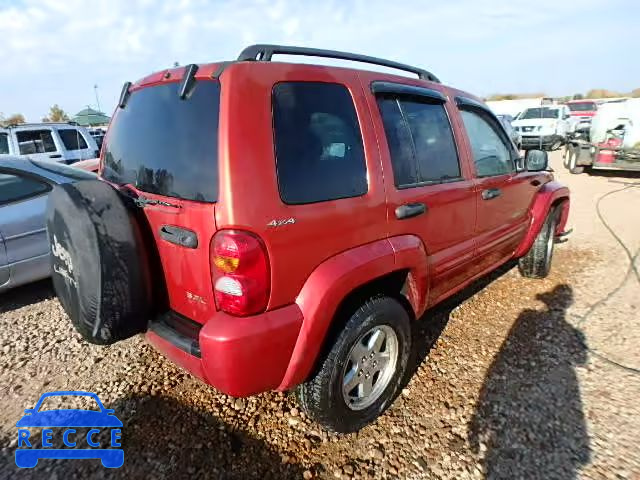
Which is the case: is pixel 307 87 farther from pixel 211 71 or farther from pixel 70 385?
pixel 70 385

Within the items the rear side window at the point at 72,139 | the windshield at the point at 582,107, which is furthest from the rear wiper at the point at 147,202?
the windshield at the point at 582,107

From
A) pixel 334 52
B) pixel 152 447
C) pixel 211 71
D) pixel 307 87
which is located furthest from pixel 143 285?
pixel 334 52

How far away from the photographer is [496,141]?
3.34 metres

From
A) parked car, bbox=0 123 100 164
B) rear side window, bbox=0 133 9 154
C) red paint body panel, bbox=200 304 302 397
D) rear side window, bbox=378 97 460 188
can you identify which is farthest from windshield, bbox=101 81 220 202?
rear side window, bbox=0 133 9 154

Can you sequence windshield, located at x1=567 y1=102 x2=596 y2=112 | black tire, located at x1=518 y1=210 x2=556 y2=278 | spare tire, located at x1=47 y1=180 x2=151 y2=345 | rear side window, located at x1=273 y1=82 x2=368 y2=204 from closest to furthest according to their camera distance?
rear side window, located at x1=273 y1=82 x2=368 y2=204
spare tire, located at x1=47 y1=180 x2=151 y2=345
black tire, located at x1=518 y1=210 x2=556 y2=278
windshield, located at x1=567 y1=102 x2=596 y2=112

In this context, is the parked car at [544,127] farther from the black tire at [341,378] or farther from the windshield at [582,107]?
the black tire at [341,378]

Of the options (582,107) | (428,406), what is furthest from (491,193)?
(582,107)

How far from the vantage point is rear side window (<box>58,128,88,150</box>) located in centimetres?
982

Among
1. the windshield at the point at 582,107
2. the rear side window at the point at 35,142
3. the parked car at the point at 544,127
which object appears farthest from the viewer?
the windshield at the point at 582,107

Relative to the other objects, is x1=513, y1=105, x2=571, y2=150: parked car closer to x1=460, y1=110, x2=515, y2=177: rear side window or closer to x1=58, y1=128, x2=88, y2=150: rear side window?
x1=460, y1=110, x2=515, y2=177: rear side window

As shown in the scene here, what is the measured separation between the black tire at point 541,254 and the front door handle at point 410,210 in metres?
2.48

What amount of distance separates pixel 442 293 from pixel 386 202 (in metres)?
1.06

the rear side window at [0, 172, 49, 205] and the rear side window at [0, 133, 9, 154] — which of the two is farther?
the rear side window at [0, 133, 9, 154]

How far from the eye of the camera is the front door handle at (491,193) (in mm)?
2973
